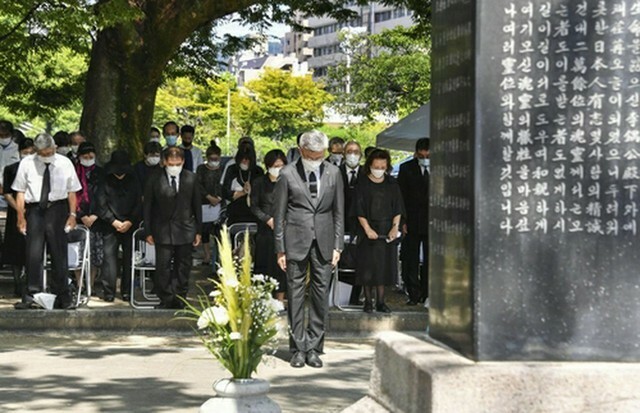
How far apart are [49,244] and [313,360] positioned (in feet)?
13.6

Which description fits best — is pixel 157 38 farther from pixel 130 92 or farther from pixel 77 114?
pixel 77 114

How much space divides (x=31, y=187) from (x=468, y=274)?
866 centimetres

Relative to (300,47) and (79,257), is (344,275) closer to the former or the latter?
(79,257)

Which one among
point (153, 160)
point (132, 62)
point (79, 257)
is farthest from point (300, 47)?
point (79, 257)

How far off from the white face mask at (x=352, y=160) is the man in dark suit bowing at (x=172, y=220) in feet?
6.99

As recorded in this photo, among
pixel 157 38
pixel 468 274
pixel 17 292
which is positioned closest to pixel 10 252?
pixel 17 292

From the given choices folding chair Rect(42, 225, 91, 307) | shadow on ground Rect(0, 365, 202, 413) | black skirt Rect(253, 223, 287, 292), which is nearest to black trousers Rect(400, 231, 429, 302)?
black skirt Rect(253, 223, 287, 292)

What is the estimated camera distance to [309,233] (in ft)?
36.8

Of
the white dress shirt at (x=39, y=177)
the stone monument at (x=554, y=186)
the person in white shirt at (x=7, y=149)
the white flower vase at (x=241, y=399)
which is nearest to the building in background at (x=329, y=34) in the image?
the person in white shirt at (x=7, y=149)

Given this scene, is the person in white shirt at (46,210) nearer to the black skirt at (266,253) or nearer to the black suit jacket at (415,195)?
the black skirt at (266,253)

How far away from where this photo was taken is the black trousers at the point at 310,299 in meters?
11.3

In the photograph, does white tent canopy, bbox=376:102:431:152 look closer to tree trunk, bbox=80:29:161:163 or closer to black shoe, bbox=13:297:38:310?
tree trunk, bbox=80:29:161:163

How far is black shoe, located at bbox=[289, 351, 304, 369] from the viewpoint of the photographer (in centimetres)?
1120

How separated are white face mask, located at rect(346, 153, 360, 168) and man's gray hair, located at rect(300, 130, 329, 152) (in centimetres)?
399
